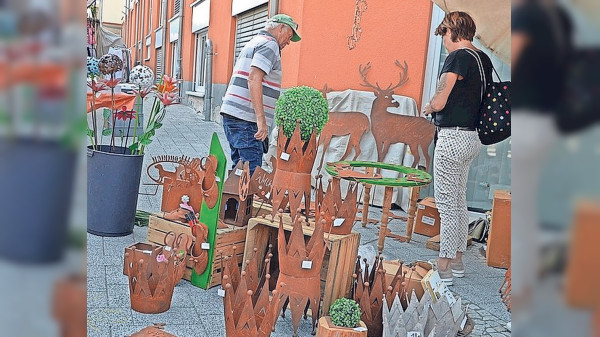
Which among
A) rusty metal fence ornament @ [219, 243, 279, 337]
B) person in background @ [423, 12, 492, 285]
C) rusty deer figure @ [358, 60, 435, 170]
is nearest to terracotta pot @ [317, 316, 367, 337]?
rusty metal fence ornament @ [219, 243, 279, 337]

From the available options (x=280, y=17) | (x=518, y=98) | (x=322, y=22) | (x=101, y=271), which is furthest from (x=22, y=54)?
(x=322, y=22)

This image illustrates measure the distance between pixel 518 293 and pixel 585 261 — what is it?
0.18 feet

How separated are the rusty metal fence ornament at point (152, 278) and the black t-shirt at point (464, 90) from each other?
5.85 feet

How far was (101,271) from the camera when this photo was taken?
298 centimetres

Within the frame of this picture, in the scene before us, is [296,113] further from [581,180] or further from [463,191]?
[581,180]

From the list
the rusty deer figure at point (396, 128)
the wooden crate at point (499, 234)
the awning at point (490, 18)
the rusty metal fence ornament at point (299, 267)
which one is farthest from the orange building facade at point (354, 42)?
the rusty metal fence ornament at point (299, 267)

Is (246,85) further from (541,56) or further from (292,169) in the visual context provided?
(541,56)

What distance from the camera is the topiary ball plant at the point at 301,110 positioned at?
261cm

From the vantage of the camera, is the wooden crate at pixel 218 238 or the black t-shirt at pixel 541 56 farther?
the wooden crate at pixel 218 238

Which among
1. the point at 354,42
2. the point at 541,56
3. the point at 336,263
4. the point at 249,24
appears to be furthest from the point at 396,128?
the point at 249,24

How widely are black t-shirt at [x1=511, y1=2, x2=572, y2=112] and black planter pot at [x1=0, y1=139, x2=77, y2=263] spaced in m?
0.31

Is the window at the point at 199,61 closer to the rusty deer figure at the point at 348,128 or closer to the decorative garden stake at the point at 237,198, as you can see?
the rusty deer figure at the point at 348,128

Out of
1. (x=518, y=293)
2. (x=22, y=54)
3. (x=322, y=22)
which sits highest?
(x=322, y=22)

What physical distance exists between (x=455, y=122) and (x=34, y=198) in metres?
3.02
